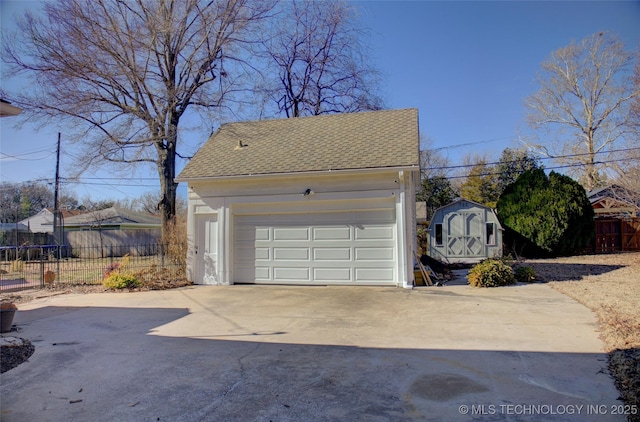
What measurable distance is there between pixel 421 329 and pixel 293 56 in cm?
2067

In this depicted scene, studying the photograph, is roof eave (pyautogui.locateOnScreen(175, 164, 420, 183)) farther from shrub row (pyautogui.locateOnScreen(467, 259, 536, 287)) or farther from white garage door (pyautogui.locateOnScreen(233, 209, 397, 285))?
shrub row (pyautogui.locateOnScreen(467, 259, 536, 287))

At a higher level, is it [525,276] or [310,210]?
[310,210]

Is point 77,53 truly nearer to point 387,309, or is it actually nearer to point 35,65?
point 35,65

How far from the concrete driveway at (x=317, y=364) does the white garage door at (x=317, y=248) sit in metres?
2.33

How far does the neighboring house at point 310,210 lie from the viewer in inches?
397

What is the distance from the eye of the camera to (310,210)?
10.7m

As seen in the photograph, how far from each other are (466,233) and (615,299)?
10.9m

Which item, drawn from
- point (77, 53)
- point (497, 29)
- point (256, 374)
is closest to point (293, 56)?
point (77, 53)

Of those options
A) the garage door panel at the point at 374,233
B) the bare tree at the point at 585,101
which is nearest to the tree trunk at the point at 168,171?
the garage door panel at the point at 374,233

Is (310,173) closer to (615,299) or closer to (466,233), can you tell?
(615,299)

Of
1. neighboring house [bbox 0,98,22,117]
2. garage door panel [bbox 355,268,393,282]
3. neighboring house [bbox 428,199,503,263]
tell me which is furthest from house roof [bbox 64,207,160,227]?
neighboring house [bbox 0,98,22,117]

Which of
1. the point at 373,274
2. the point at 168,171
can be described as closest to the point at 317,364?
the point at 373,274

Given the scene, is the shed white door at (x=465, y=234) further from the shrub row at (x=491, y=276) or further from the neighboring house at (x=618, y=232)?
the shrub row at (x=491, y=276)

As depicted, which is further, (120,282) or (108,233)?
(108,233)
